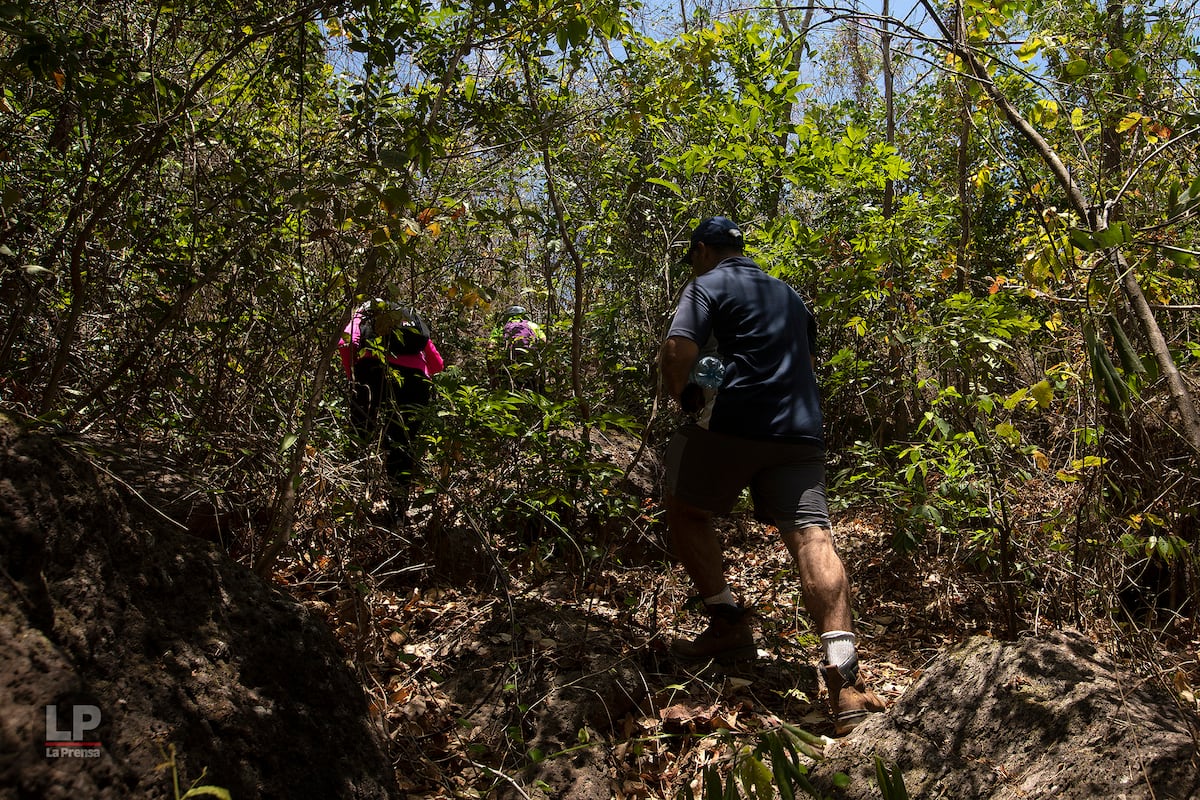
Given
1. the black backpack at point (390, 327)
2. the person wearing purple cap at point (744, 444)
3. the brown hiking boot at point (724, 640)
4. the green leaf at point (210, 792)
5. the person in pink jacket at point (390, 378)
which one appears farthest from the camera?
the person in pink jacket at point (390, 378)

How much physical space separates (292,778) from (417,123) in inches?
92.1

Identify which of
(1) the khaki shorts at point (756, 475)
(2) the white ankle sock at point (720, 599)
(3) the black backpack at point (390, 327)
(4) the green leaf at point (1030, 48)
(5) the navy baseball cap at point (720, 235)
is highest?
(4) the green leaf at point (1030, 48)

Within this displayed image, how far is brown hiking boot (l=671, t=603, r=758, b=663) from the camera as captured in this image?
362cm

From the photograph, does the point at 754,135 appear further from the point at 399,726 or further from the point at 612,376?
the point at 399,726

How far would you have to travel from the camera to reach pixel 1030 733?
8.14ft

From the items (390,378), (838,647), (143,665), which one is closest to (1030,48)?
(838,647)

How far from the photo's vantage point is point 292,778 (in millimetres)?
2117

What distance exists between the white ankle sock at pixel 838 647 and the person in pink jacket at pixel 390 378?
6.35 feet

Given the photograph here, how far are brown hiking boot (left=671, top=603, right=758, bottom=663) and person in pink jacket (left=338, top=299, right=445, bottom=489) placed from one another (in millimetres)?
1504

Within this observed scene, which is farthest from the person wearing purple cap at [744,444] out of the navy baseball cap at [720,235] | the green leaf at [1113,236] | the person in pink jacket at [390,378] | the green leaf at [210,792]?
the green leaf at [210,792]

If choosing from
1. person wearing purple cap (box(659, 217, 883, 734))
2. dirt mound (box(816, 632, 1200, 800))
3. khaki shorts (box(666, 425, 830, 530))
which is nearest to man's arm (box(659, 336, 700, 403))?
person wearing purple cap (box(659, 217, 883, 734))

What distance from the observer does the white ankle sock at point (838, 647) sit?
3.02 metres

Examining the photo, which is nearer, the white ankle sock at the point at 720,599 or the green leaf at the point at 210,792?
the green leaf at the point at 210,792

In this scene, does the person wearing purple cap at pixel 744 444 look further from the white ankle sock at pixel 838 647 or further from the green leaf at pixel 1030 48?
the green leaf at pixel 1030 48
